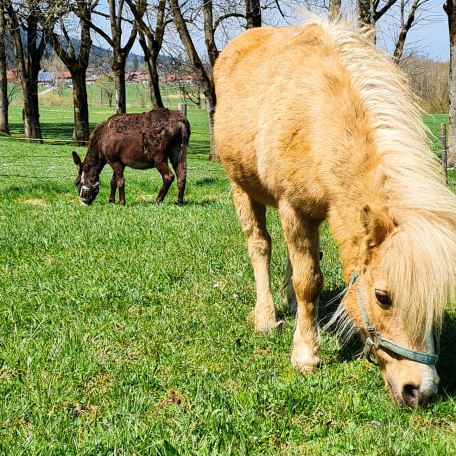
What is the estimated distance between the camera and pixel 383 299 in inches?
120

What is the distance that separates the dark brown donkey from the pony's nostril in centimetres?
855

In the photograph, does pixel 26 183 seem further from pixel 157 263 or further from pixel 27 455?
pixel 27 455

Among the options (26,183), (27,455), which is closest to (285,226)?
(27,455)

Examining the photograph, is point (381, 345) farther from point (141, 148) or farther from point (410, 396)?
point (141, 148)

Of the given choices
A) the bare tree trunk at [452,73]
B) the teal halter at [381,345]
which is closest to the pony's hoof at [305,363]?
the teal halter at [381,345]

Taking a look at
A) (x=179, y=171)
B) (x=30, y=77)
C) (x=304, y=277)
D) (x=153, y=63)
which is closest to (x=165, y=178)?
(x=179, y=171)

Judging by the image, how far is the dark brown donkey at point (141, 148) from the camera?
11562mm

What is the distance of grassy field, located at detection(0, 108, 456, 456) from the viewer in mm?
2920

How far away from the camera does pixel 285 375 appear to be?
149 inches

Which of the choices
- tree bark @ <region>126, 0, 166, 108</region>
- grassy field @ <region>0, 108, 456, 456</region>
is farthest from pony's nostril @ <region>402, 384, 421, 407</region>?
tree bark @ <region>126, 0, 166, 108</region>

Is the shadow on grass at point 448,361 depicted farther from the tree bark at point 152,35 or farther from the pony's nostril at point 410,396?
the tree bark at point 152,35

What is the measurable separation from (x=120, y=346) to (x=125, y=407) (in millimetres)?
957

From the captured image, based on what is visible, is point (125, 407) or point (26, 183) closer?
point (125, 407)

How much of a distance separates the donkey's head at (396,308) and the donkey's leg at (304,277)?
0.72 m
